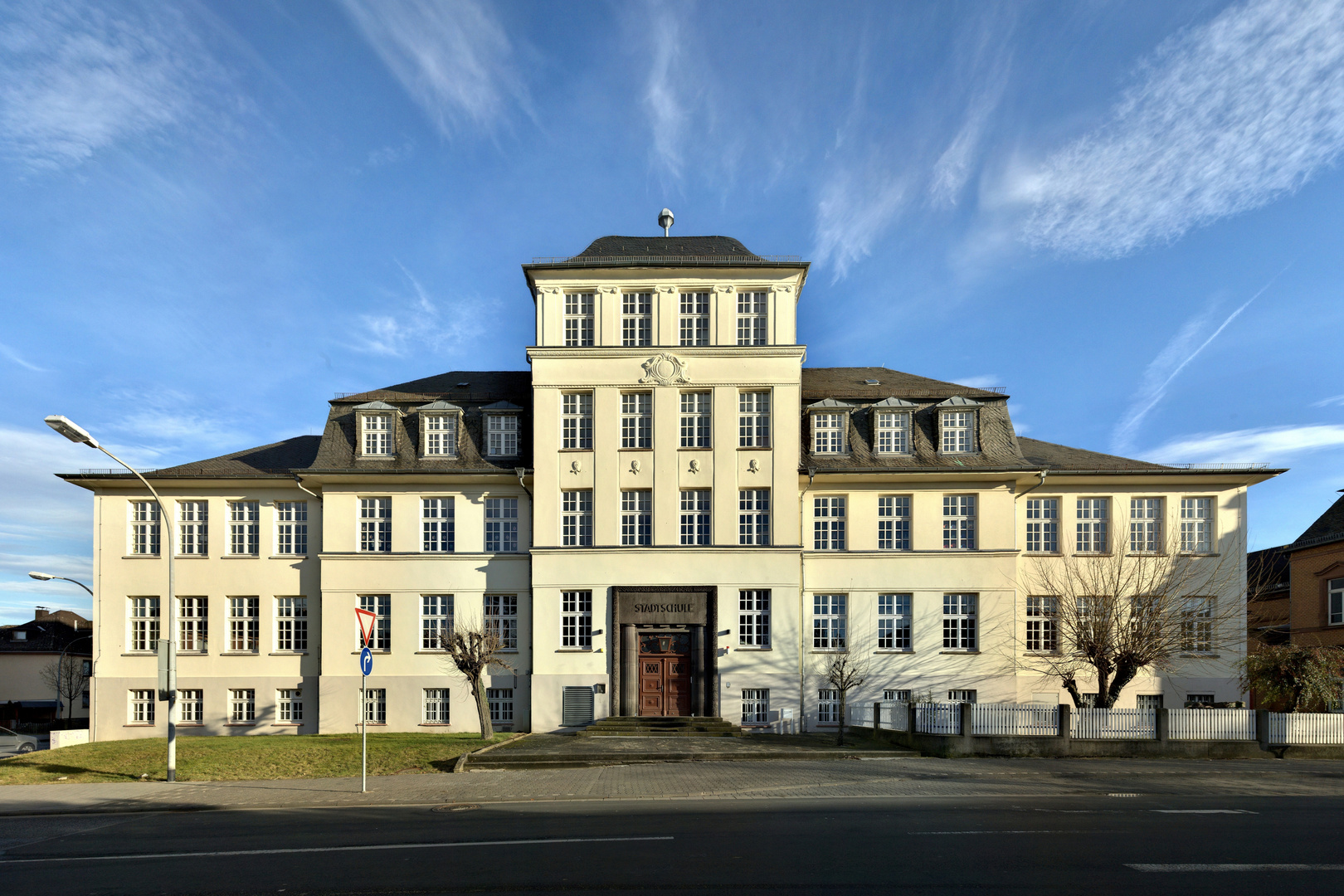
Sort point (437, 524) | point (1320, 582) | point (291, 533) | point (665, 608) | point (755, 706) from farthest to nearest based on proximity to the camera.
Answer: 1. point (1320, 582)
2. point (291, 533)
3. point (437, 524)
4. point (665, 608)
5. point (755, 706)

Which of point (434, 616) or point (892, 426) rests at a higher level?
point (892, 426)

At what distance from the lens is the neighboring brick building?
34.9 m

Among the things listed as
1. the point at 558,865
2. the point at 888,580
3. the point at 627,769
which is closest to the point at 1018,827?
the point at 558,865

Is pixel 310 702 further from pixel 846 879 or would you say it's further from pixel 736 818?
pixel 846 879

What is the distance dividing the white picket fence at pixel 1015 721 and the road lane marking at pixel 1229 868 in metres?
10.8

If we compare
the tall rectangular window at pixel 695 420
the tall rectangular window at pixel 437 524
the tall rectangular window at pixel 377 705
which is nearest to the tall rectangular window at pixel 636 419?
the tall rectangular window at pixel 695 420

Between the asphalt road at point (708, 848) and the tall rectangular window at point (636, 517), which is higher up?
the tall rectangular window at point (636, 517)

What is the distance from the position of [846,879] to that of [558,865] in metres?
3.33

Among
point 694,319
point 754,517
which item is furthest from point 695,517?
point 694,319

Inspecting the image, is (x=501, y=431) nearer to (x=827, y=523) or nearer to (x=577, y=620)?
(x=577, y=620)

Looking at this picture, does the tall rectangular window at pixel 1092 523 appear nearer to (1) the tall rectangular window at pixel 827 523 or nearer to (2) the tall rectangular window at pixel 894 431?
(2) the tall rectangular window at pixel 894 431

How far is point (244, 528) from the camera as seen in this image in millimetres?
30219

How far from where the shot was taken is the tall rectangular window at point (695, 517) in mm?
28062

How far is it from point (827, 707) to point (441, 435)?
1648cm
